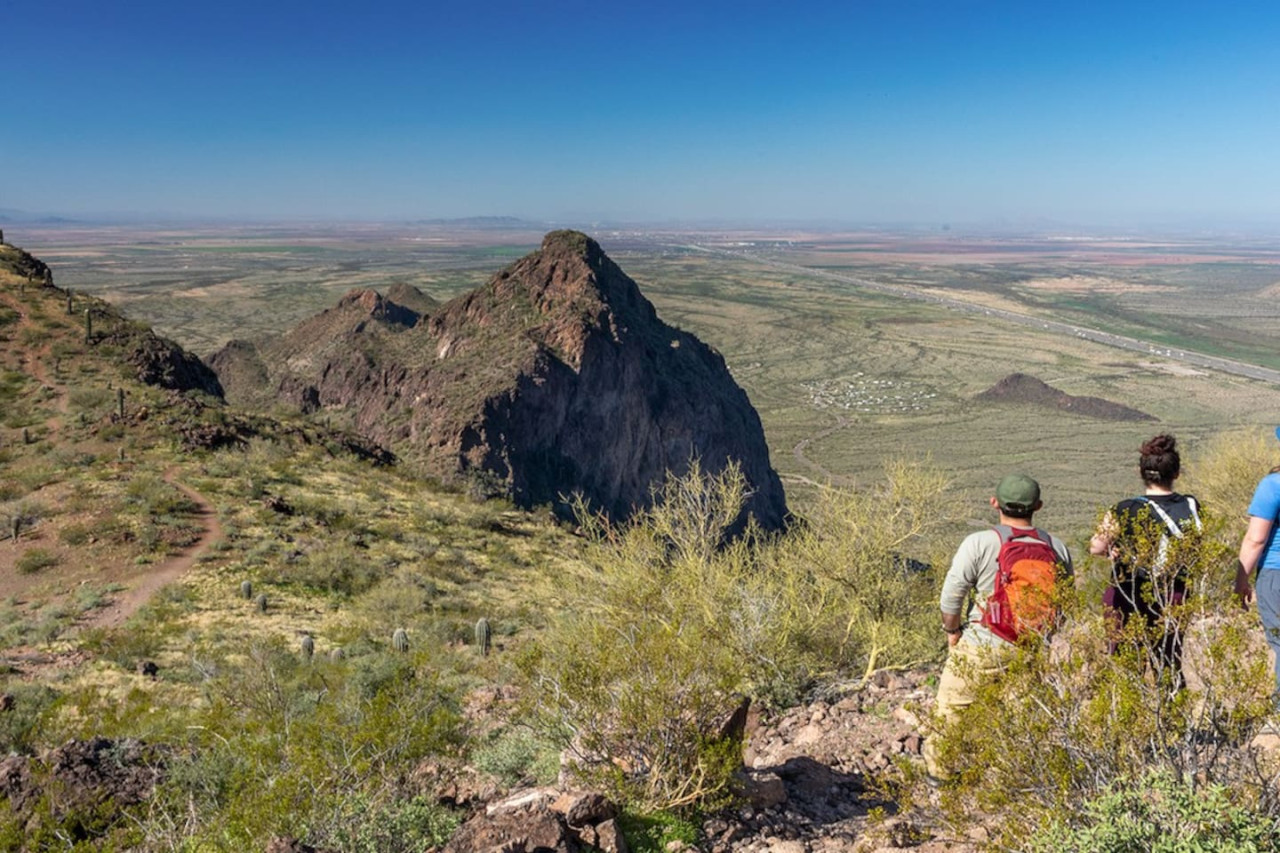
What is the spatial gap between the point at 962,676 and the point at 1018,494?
3.83 ft

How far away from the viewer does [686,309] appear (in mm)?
134375

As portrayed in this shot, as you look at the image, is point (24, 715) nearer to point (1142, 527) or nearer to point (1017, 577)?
point (1017, 577)

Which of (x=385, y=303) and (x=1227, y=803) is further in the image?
(x=385, y=303)

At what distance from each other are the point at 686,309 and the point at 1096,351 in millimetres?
67919

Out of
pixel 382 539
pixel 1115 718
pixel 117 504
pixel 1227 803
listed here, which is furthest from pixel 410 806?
pixel 117 504

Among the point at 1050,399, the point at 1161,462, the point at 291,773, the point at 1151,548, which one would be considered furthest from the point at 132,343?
the point at 1050,399

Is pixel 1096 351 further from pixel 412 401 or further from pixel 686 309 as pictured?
pixel 412 401

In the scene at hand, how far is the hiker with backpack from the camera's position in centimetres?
390

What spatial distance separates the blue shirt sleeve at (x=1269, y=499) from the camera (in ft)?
13.8

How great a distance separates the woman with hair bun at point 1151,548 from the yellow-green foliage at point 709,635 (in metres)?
2.50

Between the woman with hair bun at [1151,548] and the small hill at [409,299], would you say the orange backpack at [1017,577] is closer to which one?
the woman with hair bun at [1151,548]

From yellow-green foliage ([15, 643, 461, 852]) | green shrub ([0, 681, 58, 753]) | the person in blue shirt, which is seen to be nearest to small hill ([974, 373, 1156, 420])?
the person in blue shirt

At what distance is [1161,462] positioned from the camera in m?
4.43

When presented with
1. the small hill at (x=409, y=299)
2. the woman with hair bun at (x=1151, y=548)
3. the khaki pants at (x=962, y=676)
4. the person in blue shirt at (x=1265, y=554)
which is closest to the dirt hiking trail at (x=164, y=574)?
the khaki pants at (x=962, y=676)
